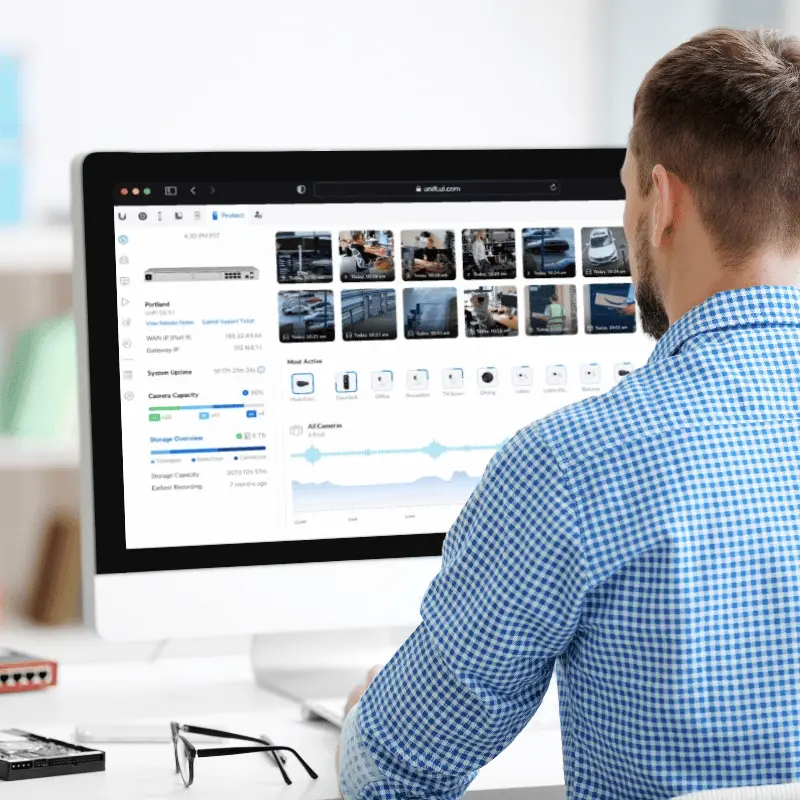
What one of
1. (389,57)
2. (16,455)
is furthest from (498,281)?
(389,57)

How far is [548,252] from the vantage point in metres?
1.30

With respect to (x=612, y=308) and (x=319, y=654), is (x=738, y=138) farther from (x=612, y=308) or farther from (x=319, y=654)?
(x=319, y=654)

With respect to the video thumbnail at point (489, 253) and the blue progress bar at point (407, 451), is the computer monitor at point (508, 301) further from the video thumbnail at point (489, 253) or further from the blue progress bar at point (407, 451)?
the blue progress bar at point (407, 451)

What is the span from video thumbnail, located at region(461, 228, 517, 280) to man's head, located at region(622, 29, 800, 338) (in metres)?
0.36

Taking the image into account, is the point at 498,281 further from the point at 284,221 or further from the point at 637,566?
the point at 637,566

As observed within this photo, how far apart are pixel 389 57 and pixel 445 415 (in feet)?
4.14

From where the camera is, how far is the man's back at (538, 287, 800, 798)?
0.74 meters

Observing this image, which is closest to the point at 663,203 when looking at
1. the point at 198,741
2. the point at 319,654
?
the point at 198,741

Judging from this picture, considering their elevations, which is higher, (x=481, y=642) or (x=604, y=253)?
(x=604, y=253)

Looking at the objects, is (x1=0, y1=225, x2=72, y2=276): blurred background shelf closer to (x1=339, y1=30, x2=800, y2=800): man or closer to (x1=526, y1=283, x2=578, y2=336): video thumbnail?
(x1=526, y1=283, x2=578, y2=336): video thumbnail

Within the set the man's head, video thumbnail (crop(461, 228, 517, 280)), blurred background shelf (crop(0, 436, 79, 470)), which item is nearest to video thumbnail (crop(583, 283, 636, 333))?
video thumbnail (crop(461, 228, 517, 280))

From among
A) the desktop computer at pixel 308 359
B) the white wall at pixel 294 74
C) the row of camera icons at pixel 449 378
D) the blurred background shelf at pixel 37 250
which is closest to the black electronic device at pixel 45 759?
the desktop computer at pixel 308 359

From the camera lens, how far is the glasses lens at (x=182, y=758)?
3.29 ft

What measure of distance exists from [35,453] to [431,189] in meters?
0.99
